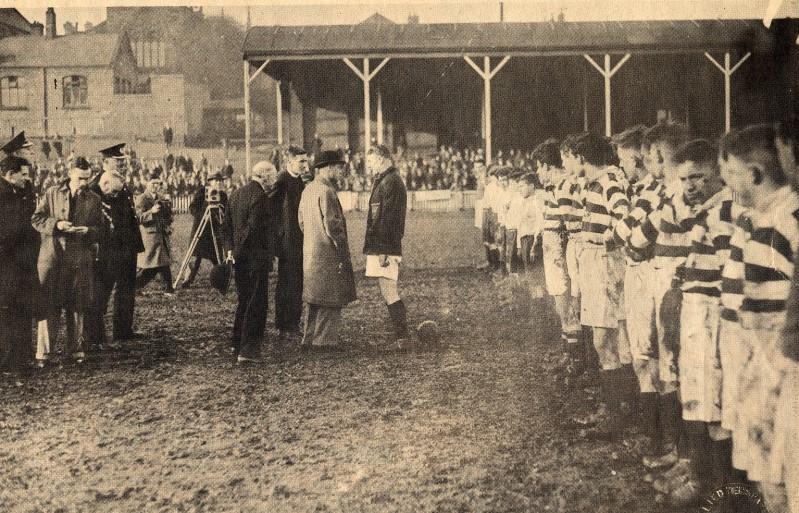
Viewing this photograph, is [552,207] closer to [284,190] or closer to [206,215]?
[284,190]

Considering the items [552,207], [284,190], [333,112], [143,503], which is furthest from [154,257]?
[333,112]

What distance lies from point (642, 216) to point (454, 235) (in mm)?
6518

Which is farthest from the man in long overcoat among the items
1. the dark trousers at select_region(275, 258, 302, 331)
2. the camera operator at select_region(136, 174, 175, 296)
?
the camera operator at select_region(136, 174, 175, 296)

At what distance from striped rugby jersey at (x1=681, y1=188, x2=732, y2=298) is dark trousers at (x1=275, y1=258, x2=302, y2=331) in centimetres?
347

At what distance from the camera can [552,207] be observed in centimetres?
489

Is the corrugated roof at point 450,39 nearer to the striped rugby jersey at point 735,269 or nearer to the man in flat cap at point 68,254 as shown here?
the man in flat cap at point 68,254

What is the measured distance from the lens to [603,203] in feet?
12.9

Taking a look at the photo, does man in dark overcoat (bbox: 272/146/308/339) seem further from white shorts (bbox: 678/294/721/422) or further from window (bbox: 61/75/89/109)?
white shorts (bbox: 678/294/721/422)

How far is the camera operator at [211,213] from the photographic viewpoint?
23.9ft

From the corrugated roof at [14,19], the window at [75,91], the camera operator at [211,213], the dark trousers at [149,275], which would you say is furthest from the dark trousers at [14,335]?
the camera operator at [211,213]

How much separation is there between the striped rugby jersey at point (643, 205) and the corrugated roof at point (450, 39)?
852 centimetres

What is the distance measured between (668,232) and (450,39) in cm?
983

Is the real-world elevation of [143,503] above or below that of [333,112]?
below

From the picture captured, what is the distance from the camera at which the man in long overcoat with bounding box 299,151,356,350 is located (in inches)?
210
